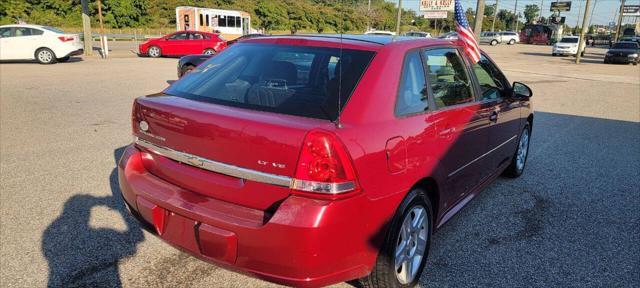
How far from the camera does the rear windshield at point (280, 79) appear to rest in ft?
8.15

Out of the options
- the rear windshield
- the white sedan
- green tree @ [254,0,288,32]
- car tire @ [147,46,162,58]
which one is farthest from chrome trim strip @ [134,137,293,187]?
green tree @ [254,0,288,32]

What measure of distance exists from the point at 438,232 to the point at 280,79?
6.09 ft

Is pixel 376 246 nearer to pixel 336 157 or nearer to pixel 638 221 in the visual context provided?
pixel 336 157

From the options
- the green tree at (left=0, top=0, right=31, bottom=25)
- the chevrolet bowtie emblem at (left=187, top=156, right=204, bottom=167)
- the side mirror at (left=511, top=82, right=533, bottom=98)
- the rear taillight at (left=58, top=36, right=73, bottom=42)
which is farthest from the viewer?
the green tree at (left=0, top=0, right=31, bottom=25)

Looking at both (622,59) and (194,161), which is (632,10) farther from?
(194,161)

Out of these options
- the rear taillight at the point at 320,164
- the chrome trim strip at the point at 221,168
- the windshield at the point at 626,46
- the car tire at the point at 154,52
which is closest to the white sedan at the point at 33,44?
the car tire at the point at 154,52

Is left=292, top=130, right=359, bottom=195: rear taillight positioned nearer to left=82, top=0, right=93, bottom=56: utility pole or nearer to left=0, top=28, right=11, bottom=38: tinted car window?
left=0, top=28, right=11, bottom=38: tinted car window

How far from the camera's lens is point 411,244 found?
2.82 m

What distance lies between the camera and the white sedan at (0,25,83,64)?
16594mm

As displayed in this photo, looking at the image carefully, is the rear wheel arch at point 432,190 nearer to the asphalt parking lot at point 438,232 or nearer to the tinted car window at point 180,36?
the asphalt parking lot at point 438,232

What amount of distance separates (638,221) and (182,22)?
3345 cm

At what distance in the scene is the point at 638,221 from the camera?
161 inches

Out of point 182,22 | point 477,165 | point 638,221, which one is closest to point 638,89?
A: point 638,221

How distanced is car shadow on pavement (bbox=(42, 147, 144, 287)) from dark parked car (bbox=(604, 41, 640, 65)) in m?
34.0
